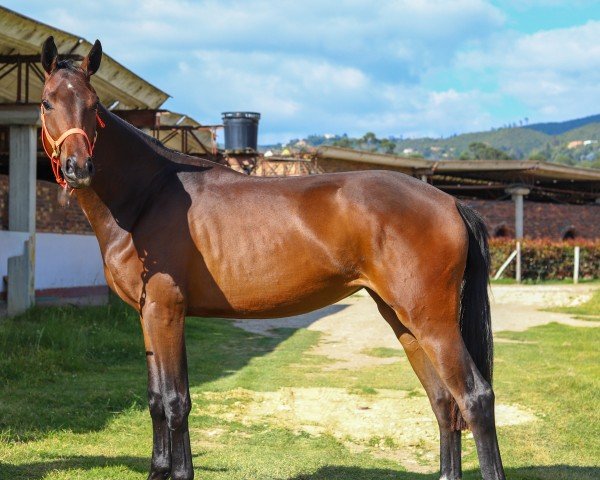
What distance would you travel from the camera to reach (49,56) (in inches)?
156

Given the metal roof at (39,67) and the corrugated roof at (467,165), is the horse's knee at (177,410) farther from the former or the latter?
the corrugated roof at (467,165)

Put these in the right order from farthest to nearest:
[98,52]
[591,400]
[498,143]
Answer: [498,143], [591,400], [98,52]

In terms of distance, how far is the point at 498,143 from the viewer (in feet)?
599

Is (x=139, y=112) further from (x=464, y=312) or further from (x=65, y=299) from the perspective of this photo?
(x=464, y=312)

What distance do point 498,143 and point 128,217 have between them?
18586 centimetres

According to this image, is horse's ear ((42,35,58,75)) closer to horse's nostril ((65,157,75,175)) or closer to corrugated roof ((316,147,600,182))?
horse's nostril ((65,157,75,175))

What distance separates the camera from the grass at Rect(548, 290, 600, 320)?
51.8 ft

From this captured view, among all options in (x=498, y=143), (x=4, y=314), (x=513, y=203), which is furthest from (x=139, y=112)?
(x=498, y=143)

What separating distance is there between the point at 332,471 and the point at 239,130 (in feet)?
49.3

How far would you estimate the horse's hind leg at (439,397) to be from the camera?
14.5ft

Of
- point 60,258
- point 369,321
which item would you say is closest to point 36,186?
point 60,258

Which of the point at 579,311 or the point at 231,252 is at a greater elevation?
the point at 231,252

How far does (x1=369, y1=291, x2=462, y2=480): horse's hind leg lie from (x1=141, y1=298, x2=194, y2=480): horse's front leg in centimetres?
115

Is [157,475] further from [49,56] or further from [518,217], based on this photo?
[518,217]
